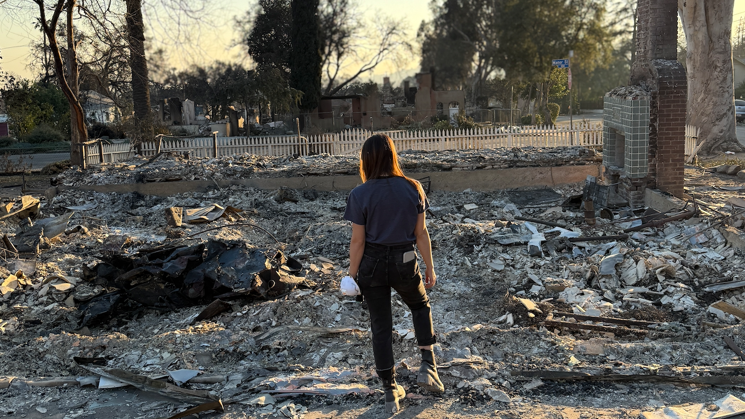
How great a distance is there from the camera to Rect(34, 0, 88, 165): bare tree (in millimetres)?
15336

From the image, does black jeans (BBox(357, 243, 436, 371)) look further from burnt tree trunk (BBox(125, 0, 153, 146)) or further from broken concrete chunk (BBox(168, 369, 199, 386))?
burnt tree trunk (BBox(125, 0, 153, 146))

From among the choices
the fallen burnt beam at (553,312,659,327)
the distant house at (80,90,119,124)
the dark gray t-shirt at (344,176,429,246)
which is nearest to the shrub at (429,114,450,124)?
the distant house at (80,90,119,124)

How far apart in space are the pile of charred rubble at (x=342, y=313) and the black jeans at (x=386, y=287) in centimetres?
45

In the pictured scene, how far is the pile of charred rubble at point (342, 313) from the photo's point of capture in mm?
4375

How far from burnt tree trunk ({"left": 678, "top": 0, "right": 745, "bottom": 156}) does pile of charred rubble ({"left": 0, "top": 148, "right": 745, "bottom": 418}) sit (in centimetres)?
959

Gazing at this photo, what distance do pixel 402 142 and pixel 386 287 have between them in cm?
1548

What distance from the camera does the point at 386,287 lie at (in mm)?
4059

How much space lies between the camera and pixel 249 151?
1958 centimetres

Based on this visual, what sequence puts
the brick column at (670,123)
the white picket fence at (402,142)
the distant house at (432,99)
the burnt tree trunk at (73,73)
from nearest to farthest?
the brick column at (670,123), the burnt tree trunk at (73,73), the white picket fence at (402,142), the distant house at (432,99)

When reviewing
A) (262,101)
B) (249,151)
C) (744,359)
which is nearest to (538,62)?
(262,101)

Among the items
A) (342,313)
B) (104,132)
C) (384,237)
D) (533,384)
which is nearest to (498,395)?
(533,384)

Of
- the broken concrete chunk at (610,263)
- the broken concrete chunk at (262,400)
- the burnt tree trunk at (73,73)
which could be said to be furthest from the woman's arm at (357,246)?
the burnt tree trunk at (73,73)

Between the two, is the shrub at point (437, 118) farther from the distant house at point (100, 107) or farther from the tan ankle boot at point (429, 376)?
the tan ankle boot at point (429, 376)

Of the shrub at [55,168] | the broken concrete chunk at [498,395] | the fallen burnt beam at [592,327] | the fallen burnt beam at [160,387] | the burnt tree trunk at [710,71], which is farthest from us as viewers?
the burnt tree trunk at [710,71]
